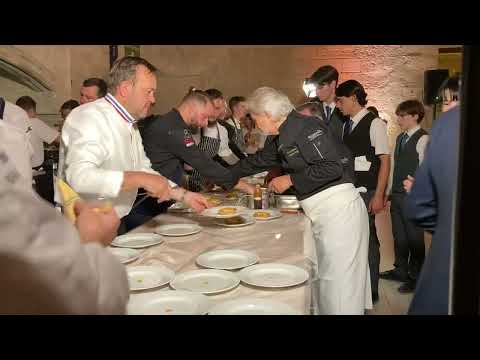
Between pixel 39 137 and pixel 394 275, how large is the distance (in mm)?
3907

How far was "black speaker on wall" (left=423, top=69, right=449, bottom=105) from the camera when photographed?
4895mm

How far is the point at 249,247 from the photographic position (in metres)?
1.83

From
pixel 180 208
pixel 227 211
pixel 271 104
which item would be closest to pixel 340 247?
pixel 227 211

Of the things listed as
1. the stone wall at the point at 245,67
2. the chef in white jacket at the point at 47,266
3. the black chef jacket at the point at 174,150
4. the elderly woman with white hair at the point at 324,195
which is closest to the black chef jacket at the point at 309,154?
the elderly woman with white hair at the point at 324,195

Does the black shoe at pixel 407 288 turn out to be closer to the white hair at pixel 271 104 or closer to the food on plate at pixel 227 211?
the food on plate at pixel 227 211

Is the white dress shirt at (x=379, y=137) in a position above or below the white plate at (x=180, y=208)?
above

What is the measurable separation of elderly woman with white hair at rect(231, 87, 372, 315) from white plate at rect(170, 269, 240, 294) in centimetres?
95

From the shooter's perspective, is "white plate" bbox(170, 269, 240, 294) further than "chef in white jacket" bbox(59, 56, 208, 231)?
No

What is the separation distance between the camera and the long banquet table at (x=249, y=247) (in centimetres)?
130

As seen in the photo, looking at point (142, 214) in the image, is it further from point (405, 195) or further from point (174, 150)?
point (405, 195)

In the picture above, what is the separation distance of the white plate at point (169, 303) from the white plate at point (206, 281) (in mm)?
65

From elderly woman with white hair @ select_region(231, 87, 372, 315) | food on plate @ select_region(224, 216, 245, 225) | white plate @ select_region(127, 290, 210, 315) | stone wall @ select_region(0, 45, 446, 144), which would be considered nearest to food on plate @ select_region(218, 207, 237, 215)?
food on plate @ select_region(224, 216, 245, 225)

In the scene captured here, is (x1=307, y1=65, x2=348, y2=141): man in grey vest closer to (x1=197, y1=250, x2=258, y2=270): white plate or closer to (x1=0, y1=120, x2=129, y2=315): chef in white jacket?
(x1=197, y1=250, x2=258, y2=270): white plate
